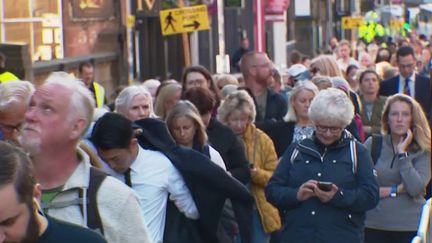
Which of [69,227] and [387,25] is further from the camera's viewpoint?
[387,25]

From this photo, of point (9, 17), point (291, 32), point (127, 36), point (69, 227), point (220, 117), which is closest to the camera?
point (69, 227)

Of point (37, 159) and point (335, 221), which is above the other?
point (37, 159)

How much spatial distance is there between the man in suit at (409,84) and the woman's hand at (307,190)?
7.07 m

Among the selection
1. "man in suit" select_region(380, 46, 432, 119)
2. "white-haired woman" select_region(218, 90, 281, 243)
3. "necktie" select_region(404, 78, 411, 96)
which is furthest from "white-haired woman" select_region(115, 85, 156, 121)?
"necktie" select_region(404, 78, 411, 96)

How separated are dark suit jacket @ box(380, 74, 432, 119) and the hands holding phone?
22.8 ft

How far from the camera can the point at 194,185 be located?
709 centimetres

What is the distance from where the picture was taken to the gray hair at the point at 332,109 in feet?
25.9

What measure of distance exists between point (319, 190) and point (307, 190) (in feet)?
0.25

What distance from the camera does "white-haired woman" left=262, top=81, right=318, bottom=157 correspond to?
34.4 feet

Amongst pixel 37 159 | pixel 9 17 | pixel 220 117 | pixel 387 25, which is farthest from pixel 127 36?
pixel 387 25

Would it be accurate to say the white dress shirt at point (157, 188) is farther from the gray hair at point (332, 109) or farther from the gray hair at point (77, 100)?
the gray hair at point (77, 100)

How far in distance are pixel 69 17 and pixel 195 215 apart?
15.2 m

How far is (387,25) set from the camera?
61312 millimetres

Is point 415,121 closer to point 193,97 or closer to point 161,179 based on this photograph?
point 193,97
